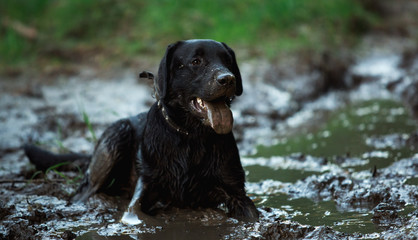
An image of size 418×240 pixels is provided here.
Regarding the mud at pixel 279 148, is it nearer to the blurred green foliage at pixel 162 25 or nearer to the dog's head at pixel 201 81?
the dog's head at pixel 201 81

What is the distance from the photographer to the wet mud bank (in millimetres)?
4145

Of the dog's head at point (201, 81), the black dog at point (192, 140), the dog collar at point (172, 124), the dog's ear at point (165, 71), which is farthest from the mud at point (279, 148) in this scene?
the dog's ear at point (165, 71)

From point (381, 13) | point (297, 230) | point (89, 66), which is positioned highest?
point (381, 13)

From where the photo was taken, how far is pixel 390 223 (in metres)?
3.88

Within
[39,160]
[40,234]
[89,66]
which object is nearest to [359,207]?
[40,234]

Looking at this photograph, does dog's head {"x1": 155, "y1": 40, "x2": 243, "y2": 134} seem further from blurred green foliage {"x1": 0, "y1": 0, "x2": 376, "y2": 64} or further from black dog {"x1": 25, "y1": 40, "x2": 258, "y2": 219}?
blurred green foliage {"x1": 0, "y1": 0, "x2": 376, "y2": 64}

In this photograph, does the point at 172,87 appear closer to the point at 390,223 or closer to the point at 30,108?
the point at 390,223

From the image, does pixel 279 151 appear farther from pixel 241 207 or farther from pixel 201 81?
pixel 201 81

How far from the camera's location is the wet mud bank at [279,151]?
13.6ft

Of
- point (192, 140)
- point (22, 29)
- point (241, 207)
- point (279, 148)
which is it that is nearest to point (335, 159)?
point (279, 148)

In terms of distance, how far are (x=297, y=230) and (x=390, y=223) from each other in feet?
2.13

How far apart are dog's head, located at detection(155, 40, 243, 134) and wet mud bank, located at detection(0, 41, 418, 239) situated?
810 mm

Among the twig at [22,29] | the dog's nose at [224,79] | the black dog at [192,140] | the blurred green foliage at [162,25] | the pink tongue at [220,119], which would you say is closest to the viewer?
the dog's nose at [224,79]

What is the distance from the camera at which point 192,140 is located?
14.9ft
